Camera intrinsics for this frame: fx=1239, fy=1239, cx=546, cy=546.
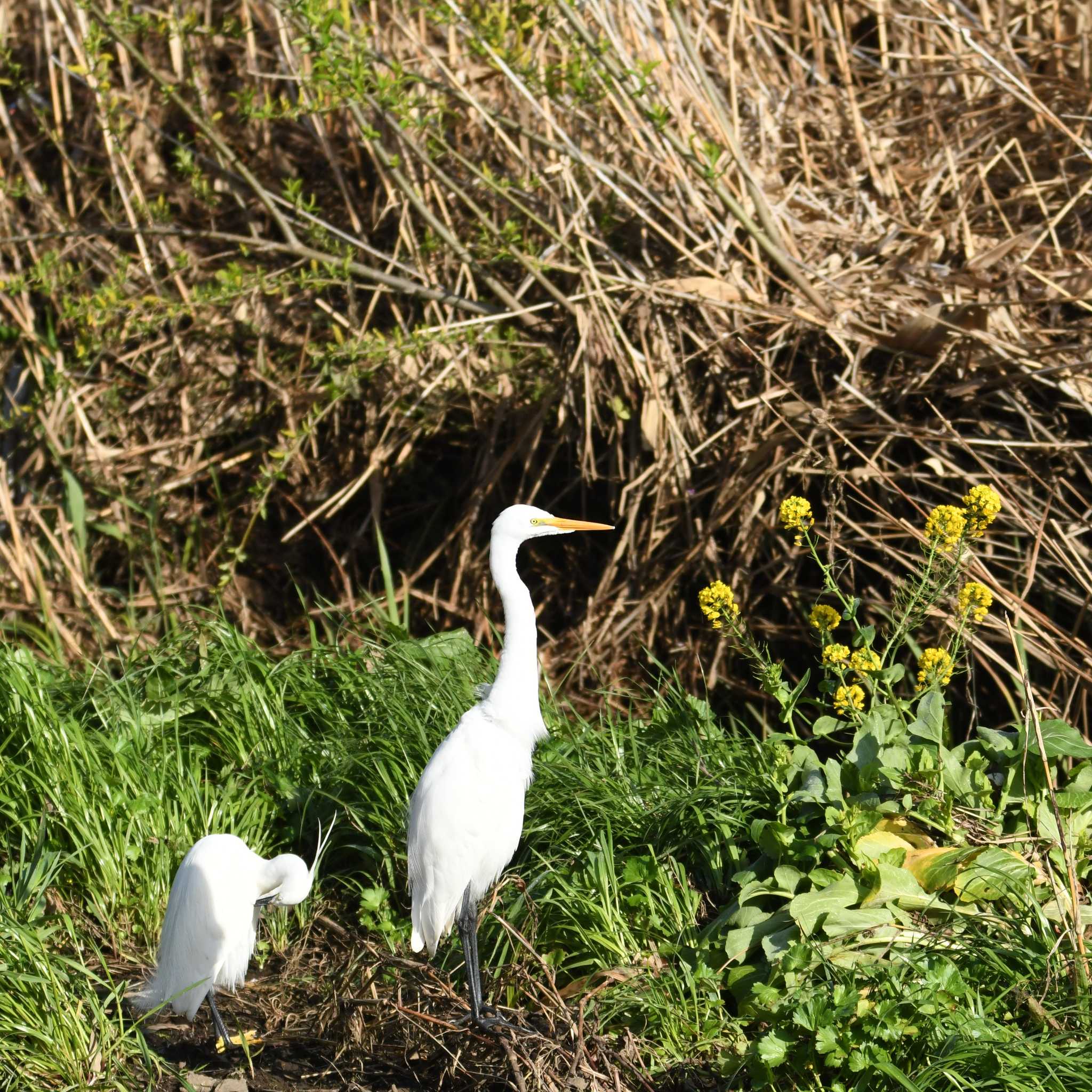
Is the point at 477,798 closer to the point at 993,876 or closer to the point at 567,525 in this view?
the point at 567,525

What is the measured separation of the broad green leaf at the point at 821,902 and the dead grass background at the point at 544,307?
3.38 ft

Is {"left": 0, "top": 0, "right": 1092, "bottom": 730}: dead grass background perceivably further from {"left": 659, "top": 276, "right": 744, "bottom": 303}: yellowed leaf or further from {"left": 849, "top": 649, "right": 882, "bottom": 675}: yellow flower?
{"left": 849, "top": 649, "right": 882, "bottom": 675}: yellow flower

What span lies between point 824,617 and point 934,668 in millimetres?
284

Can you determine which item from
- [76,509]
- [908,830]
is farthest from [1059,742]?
[76,509]

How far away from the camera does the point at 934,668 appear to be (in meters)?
2.77

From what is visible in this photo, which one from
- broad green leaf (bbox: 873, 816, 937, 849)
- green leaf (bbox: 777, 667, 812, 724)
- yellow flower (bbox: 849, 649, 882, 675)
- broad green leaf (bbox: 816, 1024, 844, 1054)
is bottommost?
broad green leaf (bbox: 873, 816, 937, 849)

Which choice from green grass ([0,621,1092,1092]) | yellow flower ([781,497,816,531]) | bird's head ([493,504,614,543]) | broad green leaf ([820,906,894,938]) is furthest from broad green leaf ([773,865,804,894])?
bird's head ([493,504,614,543])

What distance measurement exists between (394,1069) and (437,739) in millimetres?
989

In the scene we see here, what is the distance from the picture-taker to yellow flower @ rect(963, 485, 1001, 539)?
2580mm

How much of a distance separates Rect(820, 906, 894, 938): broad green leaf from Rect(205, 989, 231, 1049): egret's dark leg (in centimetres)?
138

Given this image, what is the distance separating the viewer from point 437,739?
3.55m

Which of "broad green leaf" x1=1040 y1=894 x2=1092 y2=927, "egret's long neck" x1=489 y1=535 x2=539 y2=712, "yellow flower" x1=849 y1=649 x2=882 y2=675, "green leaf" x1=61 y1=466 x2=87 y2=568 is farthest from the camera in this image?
"green leaf" x1=61 y1=466 x2=87 y2=568

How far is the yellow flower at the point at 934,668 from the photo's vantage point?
268 cm

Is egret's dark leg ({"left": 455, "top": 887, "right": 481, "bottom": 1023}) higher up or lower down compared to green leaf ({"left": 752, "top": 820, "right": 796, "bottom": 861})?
lower down
